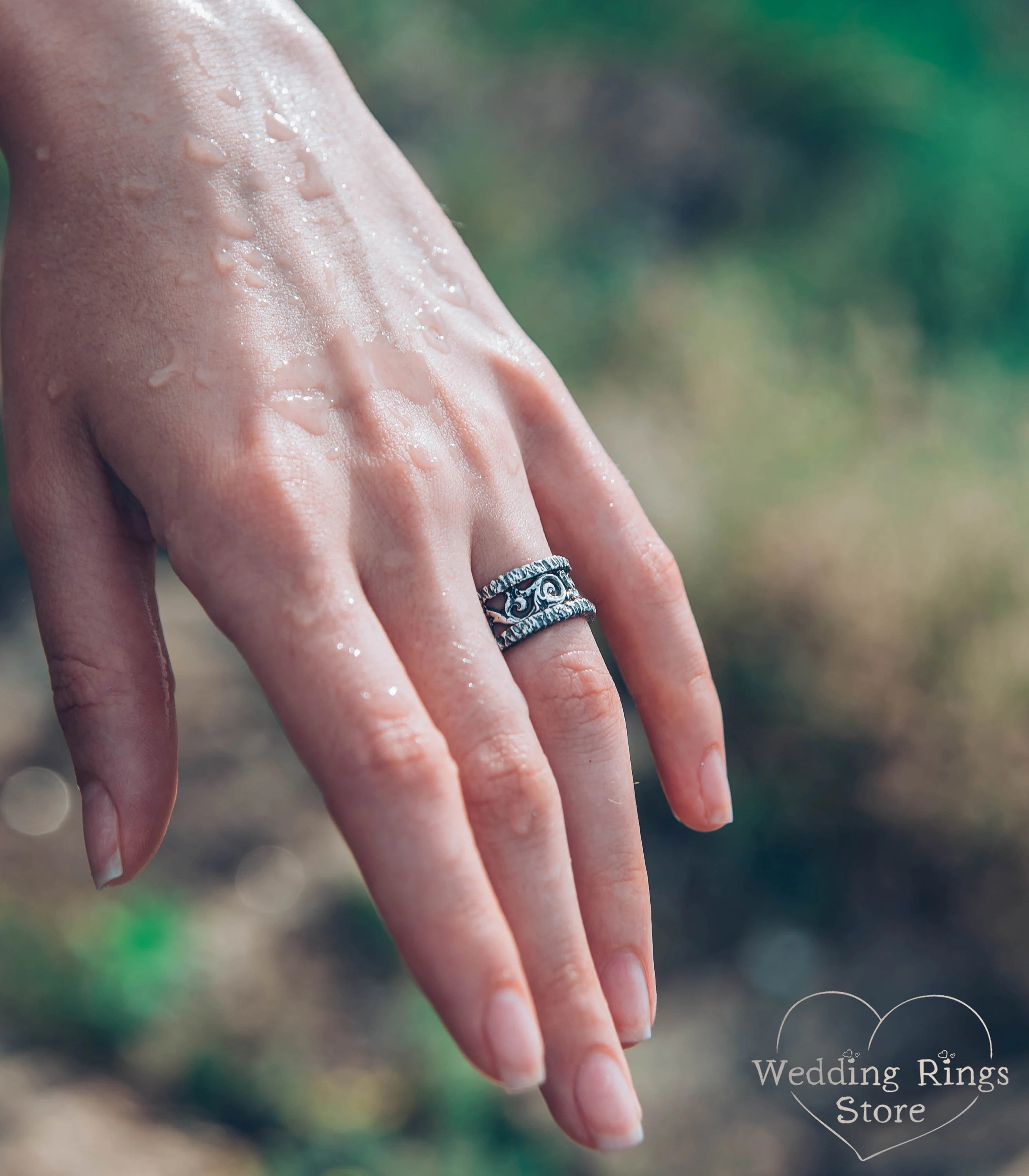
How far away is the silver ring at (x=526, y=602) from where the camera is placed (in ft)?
3.58

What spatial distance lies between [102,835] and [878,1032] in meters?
1.78

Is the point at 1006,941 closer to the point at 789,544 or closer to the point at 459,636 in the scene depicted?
the point at 789,544

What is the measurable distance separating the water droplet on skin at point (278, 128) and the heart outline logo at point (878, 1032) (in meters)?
2.03

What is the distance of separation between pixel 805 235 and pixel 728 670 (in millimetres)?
1467

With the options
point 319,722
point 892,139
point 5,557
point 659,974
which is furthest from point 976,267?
point 5,557

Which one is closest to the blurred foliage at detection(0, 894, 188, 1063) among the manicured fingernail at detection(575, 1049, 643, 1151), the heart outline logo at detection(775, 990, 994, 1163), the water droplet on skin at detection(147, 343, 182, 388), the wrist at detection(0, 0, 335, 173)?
the heart outline logo at detection(775, 990, 994, 1163)

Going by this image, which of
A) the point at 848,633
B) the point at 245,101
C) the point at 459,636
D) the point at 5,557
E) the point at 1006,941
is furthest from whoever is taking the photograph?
the point at 5,557

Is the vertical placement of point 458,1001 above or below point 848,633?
above

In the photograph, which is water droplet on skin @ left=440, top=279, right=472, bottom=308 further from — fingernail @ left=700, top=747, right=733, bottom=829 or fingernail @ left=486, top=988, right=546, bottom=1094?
fingernail @ left=486, top=988, right=546, bottom=1094

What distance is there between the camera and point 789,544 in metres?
2.50

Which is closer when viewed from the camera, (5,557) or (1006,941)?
(1006,941)

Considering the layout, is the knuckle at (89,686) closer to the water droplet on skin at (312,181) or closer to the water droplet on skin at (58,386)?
the water droplet on skin at (58,386)

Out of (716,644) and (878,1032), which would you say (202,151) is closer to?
(716,644)

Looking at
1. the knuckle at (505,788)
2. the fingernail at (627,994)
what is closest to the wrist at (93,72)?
the knuckle at (505,788)
